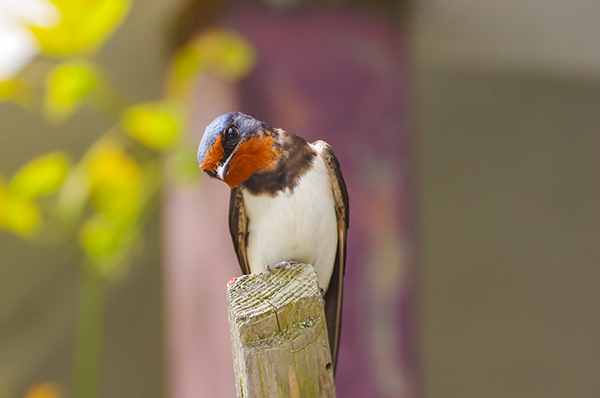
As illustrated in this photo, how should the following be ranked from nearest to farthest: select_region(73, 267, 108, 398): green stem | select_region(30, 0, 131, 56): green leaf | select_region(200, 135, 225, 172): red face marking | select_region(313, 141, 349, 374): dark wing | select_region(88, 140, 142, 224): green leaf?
select_region(200, 135, 225, 172): red face marking → select_region(313, 141, 349, 374): dark wing → select_region(30, 0, 131, 56): green leaf → select_region(88, 140, 142, 224): green leaf → select_region(73, 267, 108, 398): green stem

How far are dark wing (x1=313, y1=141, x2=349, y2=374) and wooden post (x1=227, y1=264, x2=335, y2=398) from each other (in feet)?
0.24

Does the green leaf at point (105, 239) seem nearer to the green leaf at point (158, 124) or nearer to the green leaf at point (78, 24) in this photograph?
the green leaf at point (158, 124)

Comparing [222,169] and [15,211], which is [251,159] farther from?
[15,211]

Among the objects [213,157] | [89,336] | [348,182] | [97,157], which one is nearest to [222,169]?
[213,157]

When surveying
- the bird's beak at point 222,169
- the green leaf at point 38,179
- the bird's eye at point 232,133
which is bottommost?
the bird's beak at point 222,169

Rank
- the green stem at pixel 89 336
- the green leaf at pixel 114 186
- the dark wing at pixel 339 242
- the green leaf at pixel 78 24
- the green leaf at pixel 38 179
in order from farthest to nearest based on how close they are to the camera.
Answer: the green stem at pixel 89 336, the green leaf at pixel 114 186, the green leaf at pixel 38 179, the green leaf at pixel 78 24, the dark wing at pixel 339 242

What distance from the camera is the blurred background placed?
1050 mm

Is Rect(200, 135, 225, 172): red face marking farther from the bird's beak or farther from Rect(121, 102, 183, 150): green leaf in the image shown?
Rect(121, 102, 183, 150): green leaf

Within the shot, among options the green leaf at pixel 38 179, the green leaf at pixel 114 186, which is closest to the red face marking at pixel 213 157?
the green leaf at pixel 38 179

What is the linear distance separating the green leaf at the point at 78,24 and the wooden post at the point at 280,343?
0.73 metres

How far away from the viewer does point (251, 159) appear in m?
0.42

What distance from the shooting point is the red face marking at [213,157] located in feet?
1.20

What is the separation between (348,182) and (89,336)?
97 cm

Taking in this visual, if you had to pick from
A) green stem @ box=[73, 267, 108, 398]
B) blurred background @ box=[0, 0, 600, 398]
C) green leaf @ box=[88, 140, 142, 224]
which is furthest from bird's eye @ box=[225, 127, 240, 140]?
green stem @ box=[73, 267, 108, 398]
